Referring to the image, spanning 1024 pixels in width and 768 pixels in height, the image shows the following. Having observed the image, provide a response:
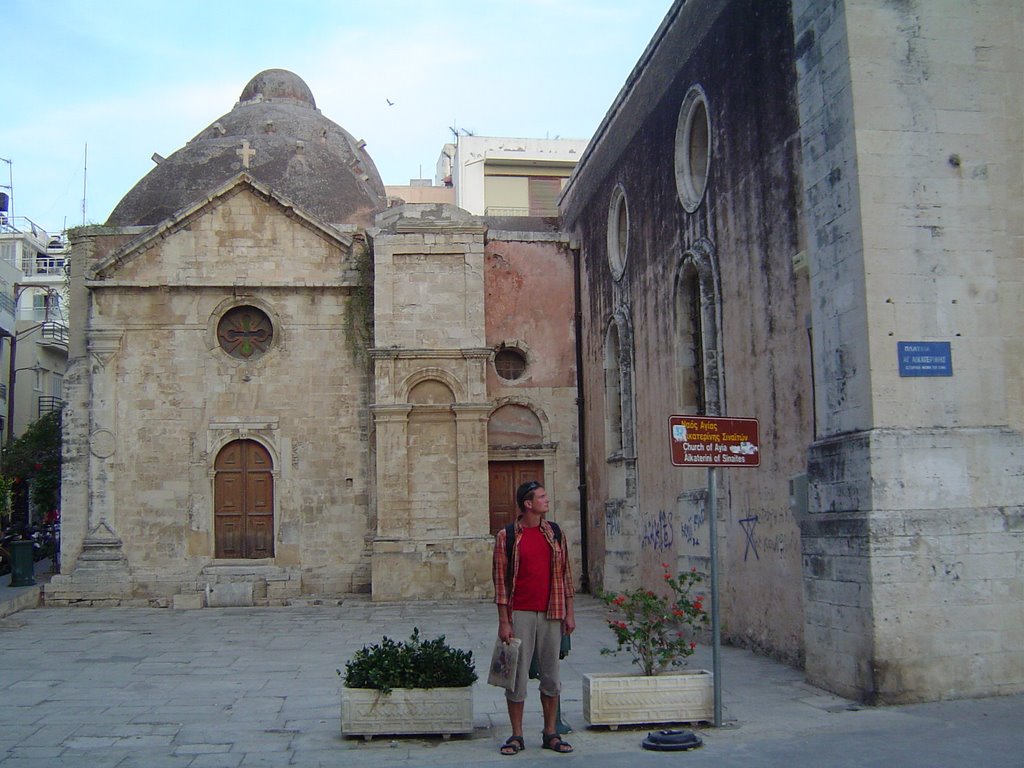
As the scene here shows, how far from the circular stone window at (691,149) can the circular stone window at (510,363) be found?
712cm

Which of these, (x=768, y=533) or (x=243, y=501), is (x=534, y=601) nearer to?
(x=768, y=533)

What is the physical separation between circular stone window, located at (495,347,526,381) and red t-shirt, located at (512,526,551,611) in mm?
12977

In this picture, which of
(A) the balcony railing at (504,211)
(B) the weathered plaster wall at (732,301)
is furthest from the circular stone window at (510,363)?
(A) the balcony railing at (504,211)

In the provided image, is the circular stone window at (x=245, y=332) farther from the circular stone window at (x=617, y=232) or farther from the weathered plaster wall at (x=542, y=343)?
the circular stone window at (x=617, y=232)

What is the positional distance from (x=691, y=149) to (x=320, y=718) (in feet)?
29.4

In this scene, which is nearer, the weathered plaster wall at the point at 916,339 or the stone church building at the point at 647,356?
the weathered plaster wall at the point at 916,339

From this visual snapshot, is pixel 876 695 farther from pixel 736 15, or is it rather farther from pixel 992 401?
pixel 736 15

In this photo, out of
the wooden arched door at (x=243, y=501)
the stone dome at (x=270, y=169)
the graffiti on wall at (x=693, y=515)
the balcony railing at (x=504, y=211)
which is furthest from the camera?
the balcony railing at (x=504, y=211)

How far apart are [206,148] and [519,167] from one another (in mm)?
18285

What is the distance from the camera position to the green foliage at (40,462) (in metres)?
25.1

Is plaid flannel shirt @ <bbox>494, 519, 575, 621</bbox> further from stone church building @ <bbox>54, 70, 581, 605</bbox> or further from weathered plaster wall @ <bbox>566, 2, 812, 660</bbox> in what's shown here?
stone church building @ <bbox>54, 70, 581, 605</bbox>

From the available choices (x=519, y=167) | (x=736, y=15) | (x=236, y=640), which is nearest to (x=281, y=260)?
(x=236, y=640)

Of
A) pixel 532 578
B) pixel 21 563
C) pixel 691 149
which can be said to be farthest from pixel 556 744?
pixel 21 563

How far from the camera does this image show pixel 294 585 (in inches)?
747
